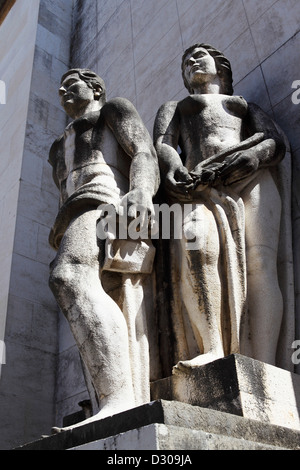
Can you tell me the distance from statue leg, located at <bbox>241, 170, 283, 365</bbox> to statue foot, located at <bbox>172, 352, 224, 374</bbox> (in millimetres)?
339

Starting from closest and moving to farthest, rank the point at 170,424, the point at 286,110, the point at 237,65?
1. the point at 170,424
2. the point at 286,110
3. the point at 237,65

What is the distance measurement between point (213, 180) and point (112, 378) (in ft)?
5.38

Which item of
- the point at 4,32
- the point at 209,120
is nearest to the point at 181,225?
the point at 209,120

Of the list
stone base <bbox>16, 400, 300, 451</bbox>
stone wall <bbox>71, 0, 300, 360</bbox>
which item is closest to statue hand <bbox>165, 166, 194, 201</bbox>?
stone wall <bbox>71, 0, 300, 360</bbox>

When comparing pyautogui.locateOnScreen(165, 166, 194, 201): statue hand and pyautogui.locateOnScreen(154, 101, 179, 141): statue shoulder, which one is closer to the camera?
pyautogui.locateOnScreen(165, 166, 194, 201): statue hand

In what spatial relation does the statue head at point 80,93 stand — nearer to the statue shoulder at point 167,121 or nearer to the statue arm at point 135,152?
the statue arm at point 135,152

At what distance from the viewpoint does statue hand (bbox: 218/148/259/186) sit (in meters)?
4.11

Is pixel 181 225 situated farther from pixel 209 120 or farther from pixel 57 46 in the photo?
pixel 57 46

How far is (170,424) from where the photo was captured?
2.51 m

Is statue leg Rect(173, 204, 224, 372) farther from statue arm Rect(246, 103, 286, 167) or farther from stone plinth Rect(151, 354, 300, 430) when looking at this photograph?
statue arm Rect(246, 103, 286, 167)

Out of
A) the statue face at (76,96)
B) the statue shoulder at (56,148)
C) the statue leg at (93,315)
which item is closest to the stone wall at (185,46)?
the statue leg at (93,315)

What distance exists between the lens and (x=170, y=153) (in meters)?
4.52

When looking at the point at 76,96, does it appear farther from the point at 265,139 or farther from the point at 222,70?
the point at 265,139
